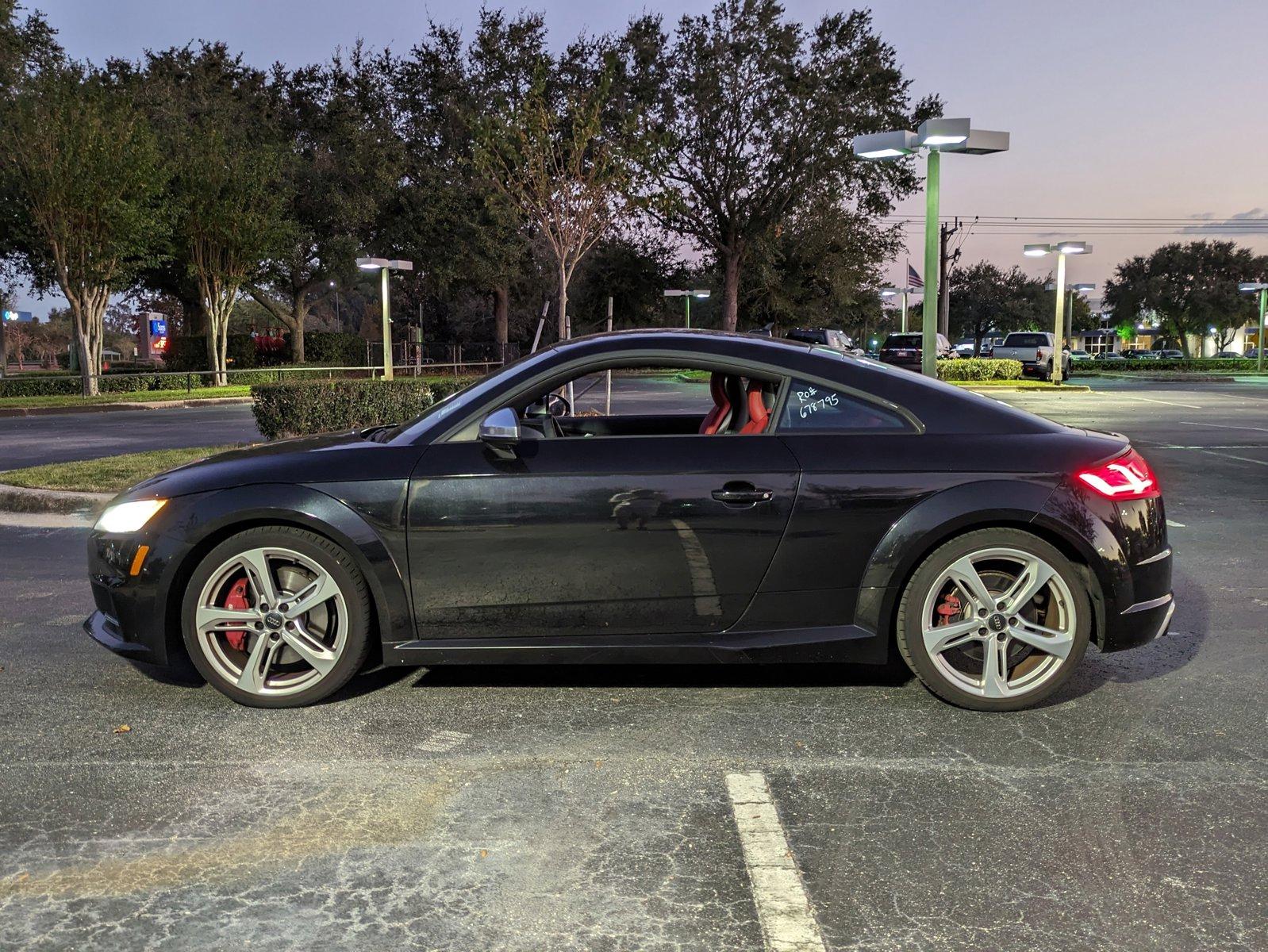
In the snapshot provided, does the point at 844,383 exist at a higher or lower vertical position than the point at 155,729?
higher

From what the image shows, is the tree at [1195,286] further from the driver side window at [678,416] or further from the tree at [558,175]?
the driver side window at [678,416]

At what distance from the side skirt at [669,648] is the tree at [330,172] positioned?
116 ft

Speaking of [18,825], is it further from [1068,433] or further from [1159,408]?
[1159,408]

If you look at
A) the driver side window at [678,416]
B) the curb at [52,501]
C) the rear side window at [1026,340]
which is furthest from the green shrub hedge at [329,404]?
the rear side window at [1026,340]

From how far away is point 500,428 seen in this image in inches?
158

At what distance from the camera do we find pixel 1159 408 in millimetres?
23391

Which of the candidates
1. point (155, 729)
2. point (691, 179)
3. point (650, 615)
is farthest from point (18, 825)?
point (691, 179)

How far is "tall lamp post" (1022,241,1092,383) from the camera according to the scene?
30.5m

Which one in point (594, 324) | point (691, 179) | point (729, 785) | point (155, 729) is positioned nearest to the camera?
point (729, 785)

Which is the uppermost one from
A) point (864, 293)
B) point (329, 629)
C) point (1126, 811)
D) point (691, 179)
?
point (691, 179)

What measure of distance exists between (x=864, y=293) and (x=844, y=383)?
5624cm

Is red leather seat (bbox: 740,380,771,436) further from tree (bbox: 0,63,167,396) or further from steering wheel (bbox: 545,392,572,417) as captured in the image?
tree (bbox: 0,63,167,396)

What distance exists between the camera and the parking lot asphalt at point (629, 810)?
8.80 feet

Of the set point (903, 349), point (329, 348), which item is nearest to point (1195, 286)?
point (903, 349)
